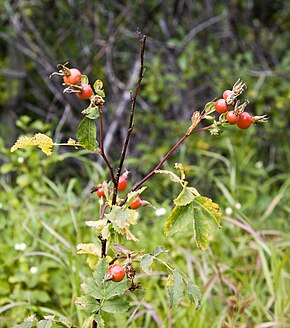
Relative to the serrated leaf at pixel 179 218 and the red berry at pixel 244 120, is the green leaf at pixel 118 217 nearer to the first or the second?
the serrated leaf at pixel 179 218

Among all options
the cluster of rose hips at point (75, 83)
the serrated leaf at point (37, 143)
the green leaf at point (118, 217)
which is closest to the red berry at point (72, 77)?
the cluster of rose hips at point (75, 83)

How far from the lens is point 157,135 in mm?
3619

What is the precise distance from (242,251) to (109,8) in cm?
208

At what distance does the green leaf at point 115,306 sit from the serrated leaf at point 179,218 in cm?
17

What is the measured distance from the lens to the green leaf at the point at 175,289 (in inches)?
41.4

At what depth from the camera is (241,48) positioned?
3.74 m

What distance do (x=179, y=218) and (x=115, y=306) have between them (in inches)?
Answer: 8.5

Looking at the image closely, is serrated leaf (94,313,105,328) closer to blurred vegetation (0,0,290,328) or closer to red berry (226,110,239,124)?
red berry (226,110,239,124)

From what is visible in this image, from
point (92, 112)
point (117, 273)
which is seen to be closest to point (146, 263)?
point (117, 273)

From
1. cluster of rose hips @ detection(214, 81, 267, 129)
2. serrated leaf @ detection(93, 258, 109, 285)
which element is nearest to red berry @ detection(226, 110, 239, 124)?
cluster of rose hips @ detection(214, 81, 267, 129)

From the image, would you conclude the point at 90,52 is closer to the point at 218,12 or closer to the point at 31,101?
the point at 218,12

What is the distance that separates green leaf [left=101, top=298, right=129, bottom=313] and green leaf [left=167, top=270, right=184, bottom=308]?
100mm

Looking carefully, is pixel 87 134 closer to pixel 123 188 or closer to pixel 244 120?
pixel 123 188

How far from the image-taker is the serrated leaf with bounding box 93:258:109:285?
1079mm
